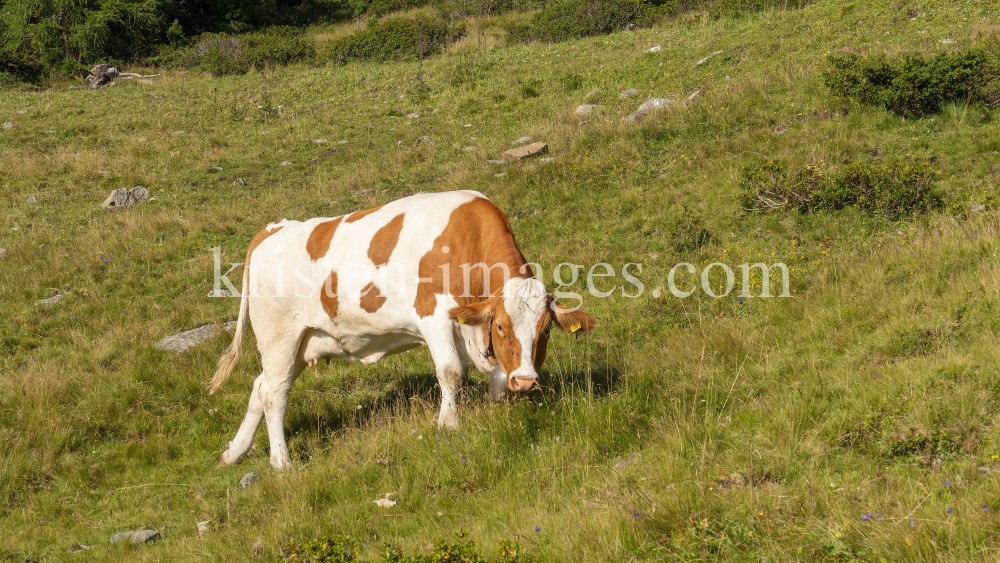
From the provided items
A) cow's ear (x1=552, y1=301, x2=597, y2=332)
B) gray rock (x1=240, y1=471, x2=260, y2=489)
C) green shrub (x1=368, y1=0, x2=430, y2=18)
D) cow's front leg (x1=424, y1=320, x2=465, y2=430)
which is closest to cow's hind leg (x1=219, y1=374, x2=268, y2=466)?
gray rock (x1=240, y1=471, x2=260, y2=489)

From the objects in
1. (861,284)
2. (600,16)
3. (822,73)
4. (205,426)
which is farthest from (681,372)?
(600,16)

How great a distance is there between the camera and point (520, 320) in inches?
222

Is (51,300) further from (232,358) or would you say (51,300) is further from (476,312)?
(476,312)

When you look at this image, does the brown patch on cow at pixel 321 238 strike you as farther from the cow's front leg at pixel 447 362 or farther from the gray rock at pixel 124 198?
the gray rock at pixel 124 198

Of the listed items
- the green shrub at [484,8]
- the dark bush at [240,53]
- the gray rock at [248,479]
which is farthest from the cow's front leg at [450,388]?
the green shrub at [484,8]

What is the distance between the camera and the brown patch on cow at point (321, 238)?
6949mm

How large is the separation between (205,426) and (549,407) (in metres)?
4.08

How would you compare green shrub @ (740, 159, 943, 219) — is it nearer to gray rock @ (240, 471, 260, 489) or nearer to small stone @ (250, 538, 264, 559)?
gray rock @ (240, 471, 260, 489)

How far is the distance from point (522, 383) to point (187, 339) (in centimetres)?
573

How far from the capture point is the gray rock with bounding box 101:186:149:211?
14961 millimetres

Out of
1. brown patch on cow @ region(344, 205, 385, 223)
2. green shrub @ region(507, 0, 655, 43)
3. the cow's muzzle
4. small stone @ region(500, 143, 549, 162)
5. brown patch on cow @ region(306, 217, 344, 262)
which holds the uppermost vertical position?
green shrub @ region(507, 0, 655, 43)

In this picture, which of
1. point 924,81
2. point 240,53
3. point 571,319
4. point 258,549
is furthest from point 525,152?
point 240,53

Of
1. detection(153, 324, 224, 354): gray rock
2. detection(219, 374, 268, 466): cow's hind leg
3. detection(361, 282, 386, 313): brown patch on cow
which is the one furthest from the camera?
detection(153, 324, 224, 354): gray rock

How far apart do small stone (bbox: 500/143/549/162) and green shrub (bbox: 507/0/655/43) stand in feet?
42.7
